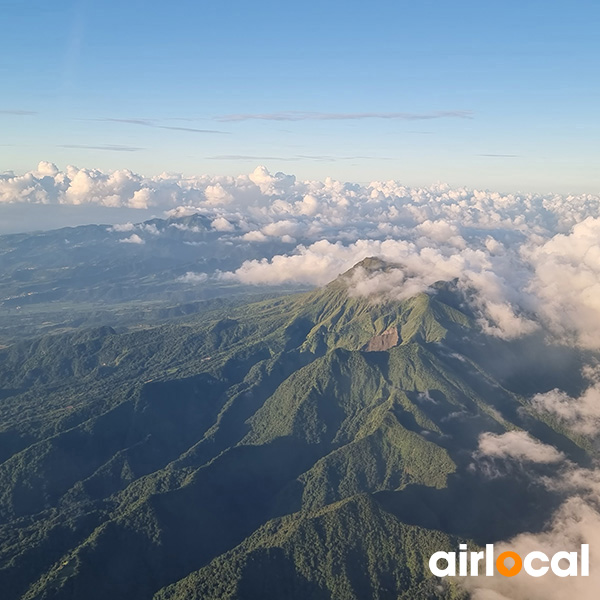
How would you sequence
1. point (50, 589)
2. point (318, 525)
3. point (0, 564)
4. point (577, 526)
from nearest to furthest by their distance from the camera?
point (50, 589) → point (0, 564) → point (318, 525) → point (577, 526)

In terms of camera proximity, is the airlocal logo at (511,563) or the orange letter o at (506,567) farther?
the airlocal logo at (511,563)

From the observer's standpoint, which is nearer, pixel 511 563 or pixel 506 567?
pixel 506 567

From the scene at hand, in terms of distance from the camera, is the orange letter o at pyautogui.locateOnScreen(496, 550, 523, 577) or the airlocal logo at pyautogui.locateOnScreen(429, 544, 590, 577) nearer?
the orange letter o at pyautogui.locateOnScreen(496, 550, 523, 577)

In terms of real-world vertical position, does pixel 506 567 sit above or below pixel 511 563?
above

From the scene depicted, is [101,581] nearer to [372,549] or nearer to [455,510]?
[372,549]

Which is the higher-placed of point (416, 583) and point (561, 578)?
point (561, 578)

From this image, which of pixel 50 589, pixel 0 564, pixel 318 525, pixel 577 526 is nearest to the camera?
pixel 50 589

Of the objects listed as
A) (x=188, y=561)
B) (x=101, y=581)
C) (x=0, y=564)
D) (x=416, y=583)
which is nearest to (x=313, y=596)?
(x=416, y=583)

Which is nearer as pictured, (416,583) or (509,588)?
(509,588)
